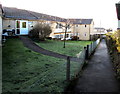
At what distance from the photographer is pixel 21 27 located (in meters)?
26.1

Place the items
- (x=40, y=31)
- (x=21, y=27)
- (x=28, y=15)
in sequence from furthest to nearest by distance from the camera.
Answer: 1. (x=28, y=15)
2. (x=21, y=27)
3. (x=40, y=31)

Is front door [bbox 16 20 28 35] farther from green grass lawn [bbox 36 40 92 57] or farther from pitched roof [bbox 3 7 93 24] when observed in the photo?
green grass lawn [bbox 36 40 92 57]

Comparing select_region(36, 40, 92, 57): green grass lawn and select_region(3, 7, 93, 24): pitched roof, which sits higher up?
select_region(3, 7, 93, 24): pitched roof

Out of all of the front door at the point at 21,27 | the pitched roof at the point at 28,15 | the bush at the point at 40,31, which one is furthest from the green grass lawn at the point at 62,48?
the pitched roof at the point at 28,15

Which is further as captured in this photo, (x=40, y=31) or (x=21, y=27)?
(x=21, y=27)

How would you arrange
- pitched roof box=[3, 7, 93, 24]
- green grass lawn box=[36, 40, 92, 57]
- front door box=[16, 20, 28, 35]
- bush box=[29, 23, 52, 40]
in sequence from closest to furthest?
green grass lawn box=[36, 40, 92, 57] → bush box=[29, 23, 52, 40] → front door box=[16, 20, 28, 35] → pitched roof box=[3, 7, 93, 24]

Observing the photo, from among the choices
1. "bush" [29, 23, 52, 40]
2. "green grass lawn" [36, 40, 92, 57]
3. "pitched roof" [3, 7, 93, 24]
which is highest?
"pitched roof" [3, 7, 93, 24]

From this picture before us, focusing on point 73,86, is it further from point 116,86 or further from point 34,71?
point 34,71

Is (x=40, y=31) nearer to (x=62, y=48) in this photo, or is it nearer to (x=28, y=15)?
(x=62, y=48)

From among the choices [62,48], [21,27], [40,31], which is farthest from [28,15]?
[62,48]

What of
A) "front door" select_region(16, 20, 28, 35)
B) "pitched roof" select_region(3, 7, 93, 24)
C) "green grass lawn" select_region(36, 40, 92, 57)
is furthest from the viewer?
"pitched roof" select_region(3, 7, 93, 24)

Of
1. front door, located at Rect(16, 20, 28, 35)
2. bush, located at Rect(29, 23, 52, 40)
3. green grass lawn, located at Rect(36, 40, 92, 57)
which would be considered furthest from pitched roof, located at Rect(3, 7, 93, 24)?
green grass lawn, located at Rect(36, 40, 92, 57)

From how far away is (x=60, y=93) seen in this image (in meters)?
5.45

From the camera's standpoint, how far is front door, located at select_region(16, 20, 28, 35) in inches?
1015
